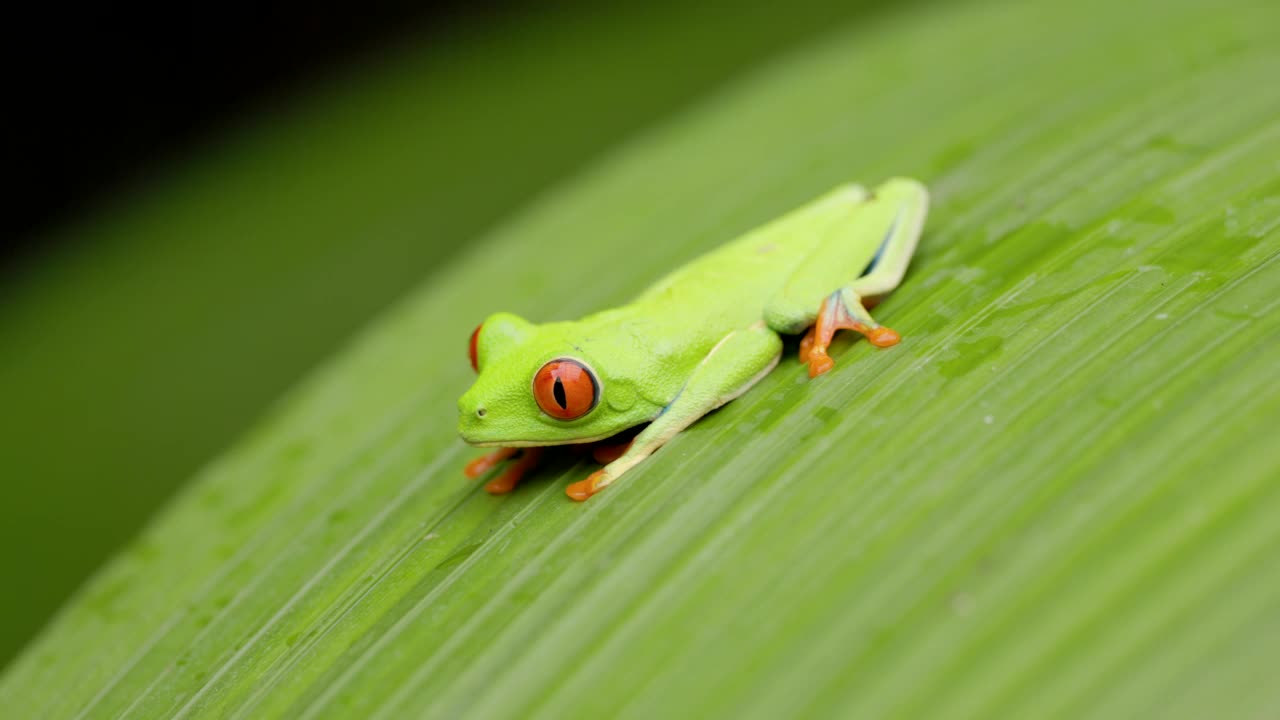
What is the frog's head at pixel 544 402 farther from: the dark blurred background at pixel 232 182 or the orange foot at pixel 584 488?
the dark blurred background at pixel 232 182

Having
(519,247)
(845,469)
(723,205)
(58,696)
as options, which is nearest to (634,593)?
(845,469)

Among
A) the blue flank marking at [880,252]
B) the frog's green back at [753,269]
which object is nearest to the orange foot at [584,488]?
the frog's green back at [753,269]

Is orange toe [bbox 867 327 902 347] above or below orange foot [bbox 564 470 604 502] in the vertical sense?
below

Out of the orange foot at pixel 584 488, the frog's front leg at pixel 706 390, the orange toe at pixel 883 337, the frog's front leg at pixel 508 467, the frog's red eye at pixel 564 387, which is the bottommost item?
the orange toe at pixel 883 337

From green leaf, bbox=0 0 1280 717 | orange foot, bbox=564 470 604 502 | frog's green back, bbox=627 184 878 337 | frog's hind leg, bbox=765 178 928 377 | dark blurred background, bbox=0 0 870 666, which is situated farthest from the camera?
dark blurred background, bbox=0 0 870 666

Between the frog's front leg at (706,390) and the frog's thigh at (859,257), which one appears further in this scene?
the frog's thigh at (859,257)

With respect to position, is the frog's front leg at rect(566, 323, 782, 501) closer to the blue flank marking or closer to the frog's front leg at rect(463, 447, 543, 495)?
the frog's front leg at rect(463, 447, 543, 495)

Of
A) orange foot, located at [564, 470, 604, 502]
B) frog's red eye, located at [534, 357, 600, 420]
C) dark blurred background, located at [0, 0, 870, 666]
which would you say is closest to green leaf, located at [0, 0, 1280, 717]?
orange foot, located at [564, 470, 604, 502]
